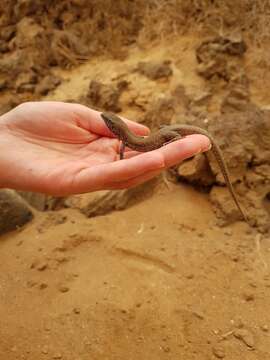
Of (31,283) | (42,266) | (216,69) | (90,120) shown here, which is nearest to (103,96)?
(216,69)

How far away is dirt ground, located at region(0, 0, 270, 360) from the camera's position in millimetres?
2447

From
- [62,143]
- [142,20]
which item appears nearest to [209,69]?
[142,20]

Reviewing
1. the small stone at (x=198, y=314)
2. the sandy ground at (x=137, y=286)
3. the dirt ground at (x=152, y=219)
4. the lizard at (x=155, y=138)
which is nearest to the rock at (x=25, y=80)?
the dirt ground at (x=152, y=219)

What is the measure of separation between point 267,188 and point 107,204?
4.79ft

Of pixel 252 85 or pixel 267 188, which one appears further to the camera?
pixel 252 85

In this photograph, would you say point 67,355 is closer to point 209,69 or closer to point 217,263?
point 217,263

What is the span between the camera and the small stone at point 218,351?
228 cm

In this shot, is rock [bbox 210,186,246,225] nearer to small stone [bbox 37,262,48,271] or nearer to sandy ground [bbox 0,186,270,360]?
sandy ground [bbox 0,186,270,360]

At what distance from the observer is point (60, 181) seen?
7.34 feet

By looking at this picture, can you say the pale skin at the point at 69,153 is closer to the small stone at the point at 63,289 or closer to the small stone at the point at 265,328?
the small stone at the point at 63,289

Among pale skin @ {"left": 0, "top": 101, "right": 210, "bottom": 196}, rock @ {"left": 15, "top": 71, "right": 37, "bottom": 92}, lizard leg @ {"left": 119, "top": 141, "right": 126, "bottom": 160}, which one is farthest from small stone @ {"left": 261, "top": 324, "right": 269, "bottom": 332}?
rock @ {"left": 15, "top": 71, "right": 37, "bottom": 92}

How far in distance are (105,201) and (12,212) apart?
2.83ft

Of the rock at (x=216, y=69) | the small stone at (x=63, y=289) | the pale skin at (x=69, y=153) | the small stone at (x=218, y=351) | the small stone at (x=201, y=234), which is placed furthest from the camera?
the rock at (x=216, y=69)

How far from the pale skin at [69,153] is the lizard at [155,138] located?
58 millimetres
